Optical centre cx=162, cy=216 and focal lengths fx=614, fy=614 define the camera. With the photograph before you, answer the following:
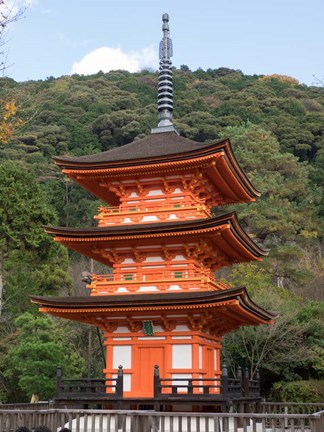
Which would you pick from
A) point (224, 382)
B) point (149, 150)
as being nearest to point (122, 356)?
point (224, 382)

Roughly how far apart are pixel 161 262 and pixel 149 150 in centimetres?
428

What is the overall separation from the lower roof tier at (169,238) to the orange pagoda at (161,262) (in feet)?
0.12

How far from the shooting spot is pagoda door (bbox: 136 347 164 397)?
2019 centimetres

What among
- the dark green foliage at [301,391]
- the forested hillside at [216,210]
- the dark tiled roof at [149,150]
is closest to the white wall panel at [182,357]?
the dark tiled roof at [149,150]

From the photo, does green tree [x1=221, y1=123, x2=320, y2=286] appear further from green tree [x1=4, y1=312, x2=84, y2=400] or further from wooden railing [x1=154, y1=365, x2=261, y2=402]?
wooden railing [x1=154, y1=365, x2=261, y2=402]

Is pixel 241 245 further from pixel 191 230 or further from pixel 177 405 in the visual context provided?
pixel 177 405

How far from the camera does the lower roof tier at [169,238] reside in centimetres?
2005

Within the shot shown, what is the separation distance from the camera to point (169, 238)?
2091 cm

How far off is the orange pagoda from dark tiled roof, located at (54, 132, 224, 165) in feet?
0.17

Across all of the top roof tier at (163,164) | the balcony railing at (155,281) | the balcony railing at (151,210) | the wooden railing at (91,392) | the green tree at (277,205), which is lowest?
the wooden railing at (91,392)

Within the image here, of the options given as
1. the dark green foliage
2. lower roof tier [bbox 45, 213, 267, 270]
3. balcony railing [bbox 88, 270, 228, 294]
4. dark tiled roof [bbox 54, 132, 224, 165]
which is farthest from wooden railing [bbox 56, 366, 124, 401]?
the dark green foliage

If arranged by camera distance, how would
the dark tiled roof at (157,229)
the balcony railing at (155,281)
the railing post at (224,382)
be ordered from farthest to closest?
the balcony railing at (155,281), the dark tiled roof at (157,229), the railing post at (224,382)

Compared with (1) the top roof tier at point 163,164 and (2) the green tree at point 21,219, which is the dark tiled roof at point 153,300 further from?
(2) the green tree at point 21,219

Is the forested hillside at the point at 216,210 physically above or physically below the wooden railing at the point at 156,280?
above
